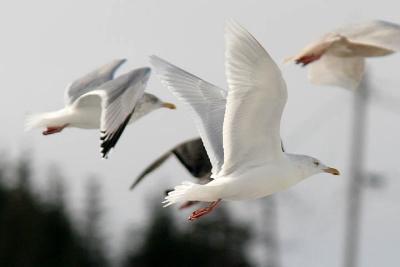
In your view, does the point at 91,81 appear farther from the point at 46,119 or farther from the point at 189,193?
the point at 189,193

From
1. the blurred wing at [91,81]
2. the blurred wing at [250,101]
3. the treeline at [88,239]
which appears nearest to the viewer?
the blurred wing at [250,101]

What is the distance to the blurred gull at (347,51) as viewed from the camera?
1155 centimetres

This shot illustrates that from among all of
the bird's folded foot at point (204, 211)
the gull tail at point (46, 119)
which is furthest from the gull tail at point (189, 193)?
the gull tail at point (46, 119)

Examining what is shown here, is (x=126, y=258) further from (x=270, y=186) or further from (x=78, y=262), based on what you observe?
(x=270, y=186)

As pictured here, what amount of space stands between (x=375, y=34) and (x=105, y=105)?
1.98 metres

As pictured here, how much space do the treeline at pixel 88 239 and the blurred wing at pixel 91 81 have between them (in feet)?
68.4

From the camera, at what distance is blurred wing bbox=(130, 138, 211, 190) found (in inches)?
497

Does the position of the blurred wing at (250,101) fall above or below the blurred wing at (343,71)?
above

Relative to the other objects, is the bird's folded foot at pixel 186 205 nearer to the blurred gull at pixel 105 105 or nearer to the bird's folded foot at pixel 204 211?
the blurred gull at pixel 105 105

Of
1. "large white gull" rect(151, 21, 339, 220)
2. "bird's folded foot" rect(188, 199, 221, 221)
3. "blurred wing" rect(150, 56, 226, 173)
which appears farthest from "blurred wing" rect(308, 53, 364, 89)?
"bird's folded foot" rect(188, 199, 221, 221)

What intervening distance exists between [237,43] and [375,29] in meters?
2.18

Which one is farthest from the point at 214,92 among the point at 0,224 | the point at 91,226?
the point at 91,226

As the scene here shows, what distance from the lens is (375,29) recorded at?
11.8 m

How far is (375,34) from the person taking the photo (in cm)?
1160
